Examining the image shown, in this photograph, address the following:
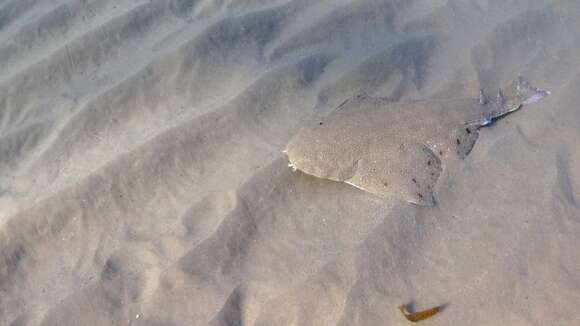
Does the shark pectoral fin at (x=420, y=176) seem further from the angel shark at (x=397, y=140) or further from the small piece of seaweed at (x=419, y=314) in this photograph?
the small piece of seaweed at (x=419, y=314)

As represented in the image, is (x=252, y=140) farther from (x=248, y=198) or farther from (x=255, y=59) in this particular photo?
(x=255, y=59)

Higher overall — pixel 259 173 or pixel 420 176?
pixel 259 173

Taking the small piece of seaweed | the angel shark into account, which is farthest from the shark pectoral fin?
the small piece of seaweed

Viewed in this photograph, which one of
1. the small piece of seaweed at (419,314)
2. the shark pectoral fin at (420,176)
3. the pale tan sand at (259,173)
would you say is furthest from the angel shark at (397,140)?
the small piece of seaweed at (419,314)

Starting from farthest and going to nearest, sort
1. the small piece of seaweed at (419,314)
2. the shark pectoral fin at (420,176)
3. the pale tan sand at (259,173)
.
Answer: the shark pectoral fin at (420,176)
the pale tan sand at (259,173)
the small piece of seaweed at (419,314)

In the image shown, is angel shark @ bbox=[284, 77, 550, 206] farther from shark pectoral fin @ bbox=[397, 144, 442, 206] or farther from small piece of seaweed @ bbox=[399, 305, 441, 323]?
small piece of seaweed @ bbox=[399, 305, 441, 323]

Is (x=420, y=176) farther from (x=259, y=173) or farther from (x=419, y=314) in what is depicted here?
(x=259, y=173)

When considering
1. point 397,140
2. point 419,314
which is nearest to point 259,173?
point 397,140
